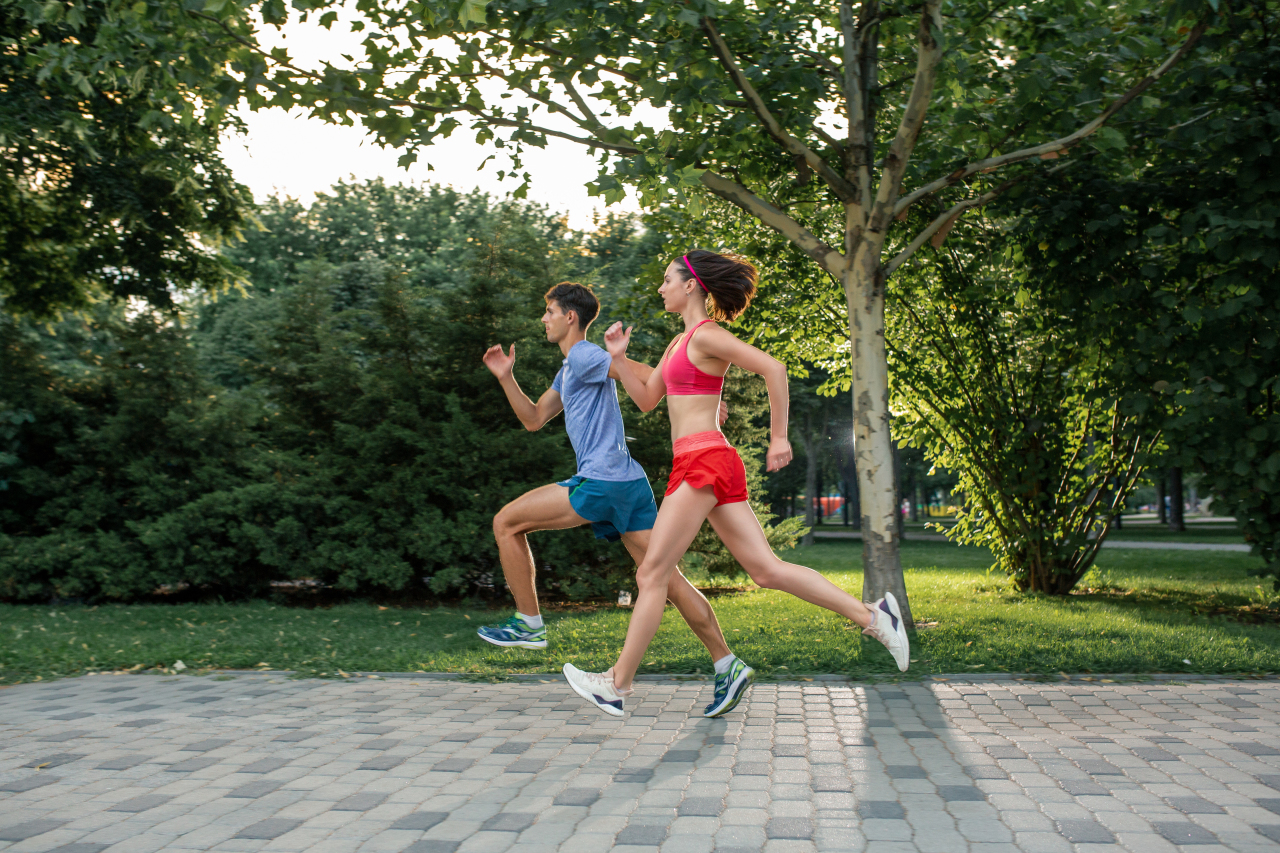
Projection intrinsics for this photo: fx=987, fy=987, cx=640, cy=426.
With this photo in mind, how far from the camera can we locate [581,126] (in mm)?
7602

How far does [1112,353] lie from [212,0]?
7719 mm

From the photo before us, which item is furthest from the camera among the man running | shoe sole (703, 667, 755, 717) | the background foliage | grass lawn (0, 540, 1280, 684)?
the background foliage

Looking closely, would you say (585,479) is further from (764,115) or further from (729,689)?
(764,115)

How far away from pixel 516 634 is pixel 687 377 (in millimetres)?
2149

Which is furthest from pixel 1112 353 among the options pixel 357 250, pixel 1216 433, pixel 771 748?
pixel 357 250

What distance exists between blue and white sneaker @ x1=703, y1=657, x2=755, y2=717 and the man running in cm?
2

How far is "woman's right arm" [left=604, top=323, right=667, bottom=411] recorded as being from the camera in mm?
4867

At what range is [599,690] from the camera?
4.59m

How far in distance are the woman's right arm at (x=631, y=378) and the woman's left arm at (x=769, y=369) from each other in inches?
14.9

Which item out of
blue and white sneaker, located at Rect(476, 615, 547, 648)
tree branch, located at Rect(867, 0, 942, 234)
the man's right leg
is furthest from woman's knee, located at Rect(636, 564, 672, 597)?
tree branch, located at Rect(867, 0, 942, 234)

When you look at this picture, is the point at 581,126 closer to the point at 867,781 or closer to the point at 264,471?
the point at 867,781

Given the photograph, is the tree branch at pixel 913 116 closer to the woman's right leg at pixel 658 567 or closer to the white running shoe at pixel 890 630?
the white running shoe at pixel 890 630

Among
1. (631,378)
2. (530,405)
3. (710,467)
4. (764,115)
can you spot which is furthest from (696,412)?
(764,115)

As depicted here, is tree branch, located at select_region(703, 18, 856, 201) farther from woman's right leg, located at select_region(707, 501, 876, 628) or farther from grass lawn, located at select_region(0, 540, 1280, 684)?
woman's right leg, located at select_region(707, 501, 876, 628)
